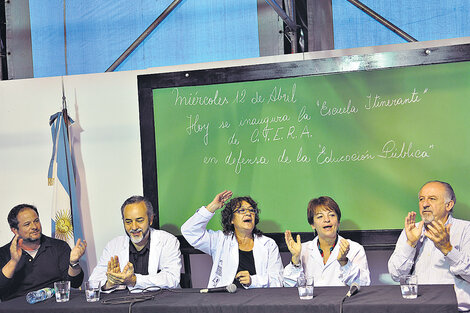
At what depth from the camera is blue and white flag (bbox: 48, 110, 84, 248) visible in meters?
4.91

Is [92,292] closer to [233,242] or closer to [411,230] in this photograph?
[233,242]

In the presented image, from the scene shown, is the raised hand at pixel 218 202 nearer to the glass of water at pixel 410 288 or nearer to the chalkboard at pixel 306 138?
the chalkboard at pixel 306 138

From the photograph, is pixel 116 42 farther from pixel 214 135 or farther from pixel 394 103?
pixel 394 103

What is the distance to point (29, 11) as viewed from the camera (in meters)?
5.83

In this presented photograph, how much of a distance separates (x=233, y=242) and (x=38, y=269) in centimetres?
144

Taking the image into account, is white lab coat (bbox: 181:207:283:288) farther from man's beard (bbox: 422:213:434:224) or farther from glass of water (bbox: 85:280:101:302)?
glass of water (bbox: 85:280:101:302)

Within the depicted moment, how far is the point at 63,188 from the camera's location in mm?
4930

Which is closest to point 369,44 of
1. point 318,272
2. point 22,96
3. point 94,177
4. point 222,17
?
point 222,17

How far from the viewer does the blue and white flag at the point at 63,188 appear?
193 inches

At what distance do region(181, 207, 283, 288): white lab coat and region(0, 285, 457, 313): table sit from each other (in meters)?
0.90

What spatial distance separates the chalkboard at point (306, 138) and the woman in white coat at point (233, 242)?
0.33m

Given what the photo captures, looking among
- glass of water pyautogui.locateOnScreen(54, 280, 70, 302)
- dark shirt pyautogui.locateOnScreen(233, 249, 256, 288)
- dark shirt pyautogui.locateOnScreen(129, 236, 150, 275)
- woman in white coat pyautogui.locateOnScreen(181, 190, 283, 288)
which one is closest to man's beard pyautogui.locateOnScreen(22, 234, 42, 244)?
dark shirt pyautogui.locateOnScreen(129, 236, 150, 275)

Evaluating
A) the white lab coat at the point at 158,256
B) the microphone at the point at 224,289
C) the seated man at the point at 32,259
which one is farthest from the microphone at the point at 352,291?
the seated man at the point at 32,259

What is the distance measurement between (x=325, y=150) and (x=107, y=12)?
251 cm
